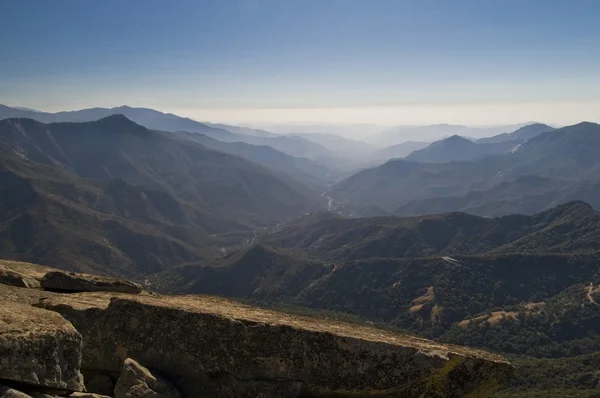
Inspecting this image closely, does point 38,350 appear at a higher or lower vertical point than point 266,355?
higher

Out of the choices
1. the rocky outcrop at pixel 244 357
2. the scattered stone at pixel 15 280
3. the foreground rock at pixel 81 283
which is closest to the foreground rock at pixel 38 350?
the rocky outcrop at pixel 244 357

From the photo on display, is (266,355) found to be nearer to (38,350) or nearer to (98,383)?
(98,383)

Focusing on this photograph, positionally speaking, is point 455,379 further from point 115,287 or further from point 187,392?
point 115,287

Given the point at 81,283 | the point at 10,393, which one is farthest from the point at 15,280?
the point at 10,393

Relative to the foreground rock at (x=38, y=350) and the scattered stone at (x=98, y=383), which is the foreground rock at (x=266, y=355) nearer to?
the scattered stone at (x=98, y=383)

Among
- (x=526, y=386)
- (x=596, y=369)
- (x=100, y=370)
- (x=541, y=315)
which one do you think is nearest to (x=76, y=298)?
(x=100, y=370)
